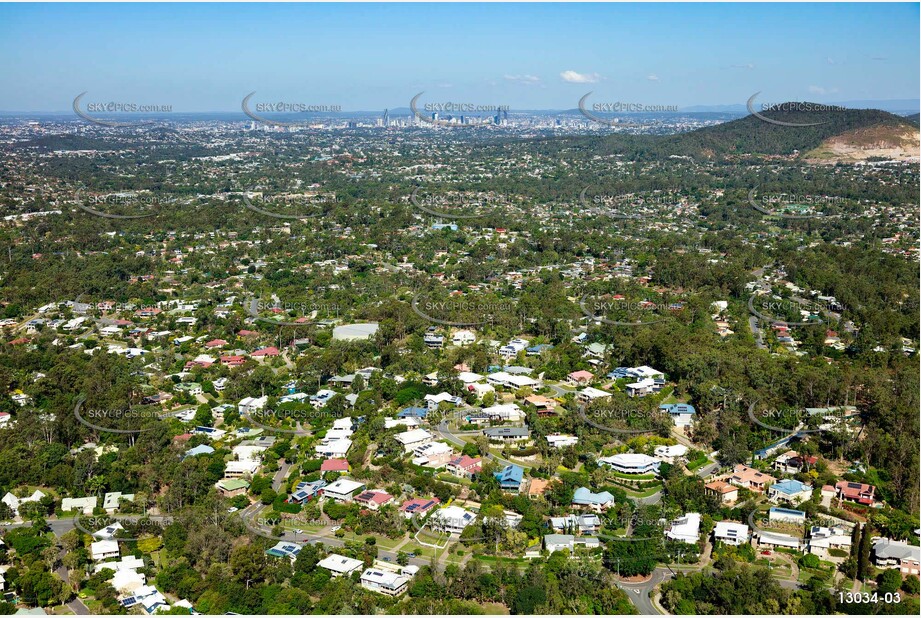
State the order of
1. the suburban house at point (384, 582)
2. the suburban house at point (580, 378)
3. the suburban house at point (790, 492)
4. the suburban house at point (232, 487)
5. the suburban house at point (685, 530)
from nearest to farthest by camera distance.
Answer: the suburban house at point (384, 582) < the suburban house at point (685, 530) < the suburban house at point (790, 492) < the suburban house at point (232, 487) < the suburban house at point (580, 378)

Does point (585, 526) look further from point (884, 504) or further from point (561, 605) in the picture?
point (884, 504)

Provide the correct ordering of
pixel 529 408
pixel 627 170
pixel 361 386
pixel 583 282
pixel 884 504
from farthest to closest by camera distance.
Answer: pixel 627 170
pixel 583 282
pixel 361 386
pixel 529 408
pixel 884 504

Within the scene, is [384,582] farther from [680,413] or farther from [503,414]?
[680,413]

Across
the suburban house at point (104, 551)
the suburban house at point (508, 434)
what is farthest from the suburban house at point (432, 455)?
the suburban house at point (104, 551)

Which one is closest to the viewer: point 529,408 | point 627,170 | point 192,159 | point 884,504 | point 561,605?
point 561,605

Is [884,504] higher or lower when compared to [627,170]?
lower

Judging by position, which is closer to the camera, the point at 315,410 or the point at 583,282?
the point at 315,410

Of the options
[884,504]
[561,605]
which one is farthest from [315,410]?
[884,504]

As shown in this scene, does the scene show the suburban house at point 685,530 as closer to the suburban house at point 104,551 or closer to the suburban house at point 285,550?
the suburban house at point 285,550
